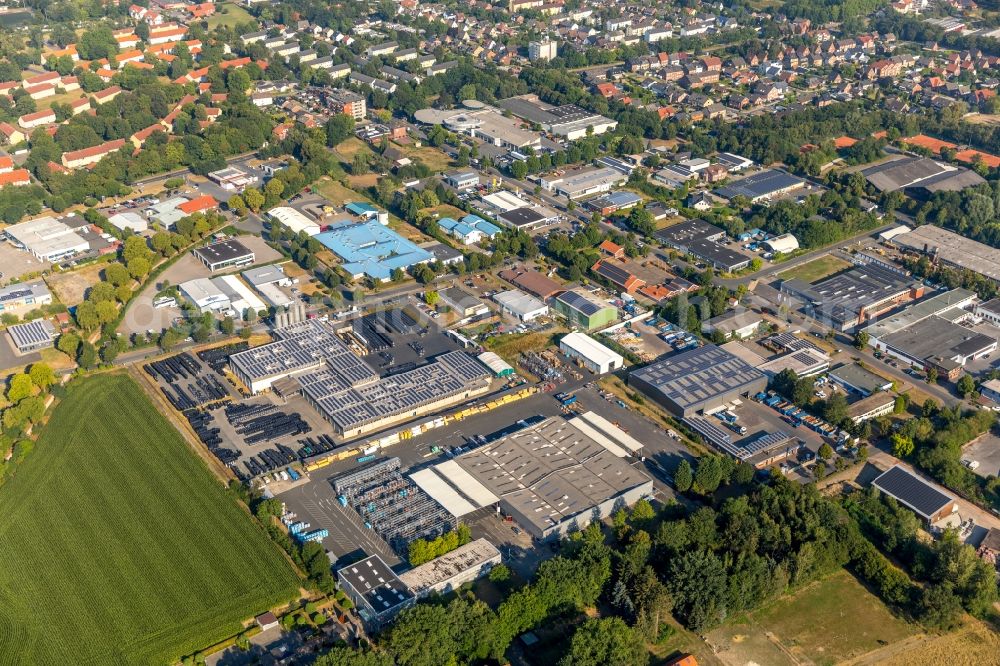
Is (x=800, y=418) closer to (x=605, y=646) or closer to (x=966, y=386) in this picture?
(x=966, y=386)

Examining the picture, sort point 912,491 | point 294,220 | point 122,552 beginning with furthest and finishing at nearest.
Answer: point 294,220 → point 912,491 → point 122,552

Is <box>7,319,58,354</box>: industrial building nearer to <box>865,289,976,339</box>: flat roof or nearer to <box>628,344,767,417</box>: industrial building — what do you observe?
<box>628,344,767,417</box>: industrial building

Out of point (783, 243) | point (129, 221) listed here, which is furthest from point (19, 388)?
Result: point (783, 243)

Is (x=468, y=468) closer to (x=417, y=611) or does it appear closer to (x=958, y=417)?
(x=417, y=611)

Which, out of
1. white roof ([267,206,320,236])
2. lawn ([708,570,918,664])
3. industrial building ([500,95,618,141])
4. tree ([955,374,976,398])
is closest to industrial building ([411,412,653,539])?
lawn ([708,570,918,664])

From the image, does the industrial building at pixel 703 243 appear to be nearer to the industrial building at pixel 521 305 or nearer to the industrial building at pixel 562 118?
the industrial building at pixel 521 305
